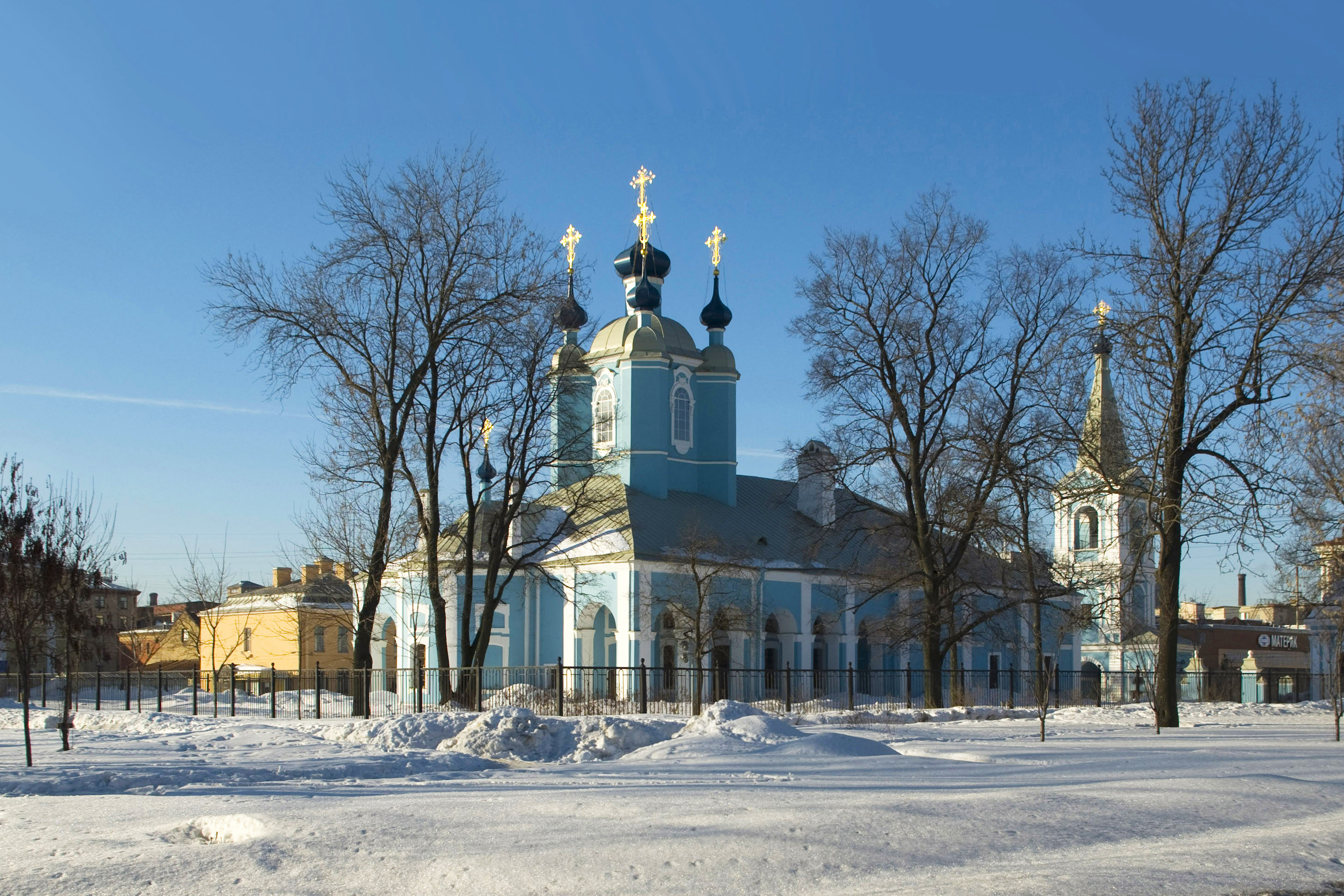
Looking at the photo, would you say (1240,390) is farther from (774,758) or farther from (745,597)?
(745,597)

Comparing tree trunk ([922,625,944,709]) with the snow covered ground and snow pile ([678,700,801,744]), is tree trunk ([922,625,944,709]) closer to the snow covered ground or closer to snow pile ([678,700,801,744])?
snow pile ([678,700,801,744])

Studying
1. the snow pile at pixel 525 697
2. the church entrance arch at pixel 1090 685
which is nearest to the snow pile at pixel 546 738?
the snow pile at pixel 525 697

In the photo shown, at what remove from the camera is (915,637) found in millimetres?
29109

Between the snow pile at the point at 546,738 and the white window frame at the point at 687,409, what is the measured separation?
27.3 metres

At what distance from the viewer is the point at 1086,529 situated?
5191 cm

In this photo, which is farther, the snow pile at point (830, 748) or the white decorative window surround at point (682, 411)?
the white decorative window surround at point (682, 411)

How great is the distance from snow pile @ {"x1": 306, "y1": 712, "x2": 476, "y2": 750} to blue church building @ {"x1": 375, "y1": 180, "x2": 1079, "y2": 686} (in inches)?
594

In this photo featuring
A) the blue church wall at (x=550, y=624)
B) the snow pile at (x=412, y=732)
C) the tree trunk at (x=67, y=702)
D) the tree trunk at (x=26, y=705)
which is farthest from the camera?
the blue church wall at (x=550, y=624)

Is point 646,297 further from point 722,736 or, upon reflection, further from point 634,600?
point 722,736

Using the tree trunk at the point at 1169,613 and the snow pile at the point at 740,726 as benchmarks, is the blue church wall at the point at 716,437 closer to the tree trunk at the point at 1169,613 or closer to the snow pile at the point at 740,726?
the tree trunk at the point at 1169,613

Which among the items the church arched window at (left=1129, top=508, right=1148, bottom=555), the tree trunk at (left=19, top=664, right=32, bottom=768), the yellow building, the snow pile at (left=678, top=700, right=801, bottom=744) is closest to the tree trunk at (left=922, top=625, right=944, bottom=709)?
the church arched window at (left=1129, top=508, right=1148, bottom=555)

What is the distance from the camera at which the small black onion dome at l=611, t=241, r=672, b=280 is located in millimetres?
44000

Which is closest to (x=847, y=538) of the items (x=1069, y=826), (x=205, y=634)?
(x=1069, y=826)

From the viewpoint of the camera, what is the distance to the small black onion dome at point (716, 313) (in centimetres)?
4497
